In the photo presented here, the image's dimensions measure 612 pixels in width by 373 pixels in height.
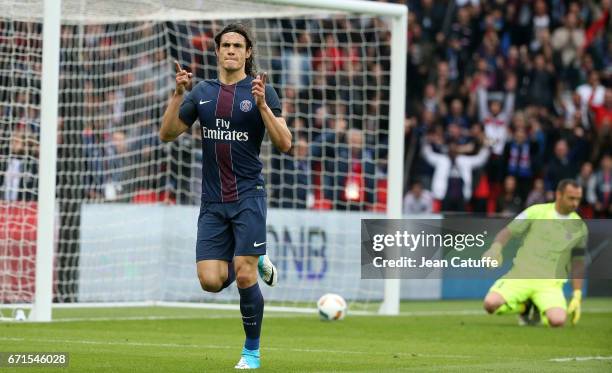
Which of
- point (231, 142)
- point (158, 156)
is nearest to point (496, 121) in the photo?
point (158, 156)

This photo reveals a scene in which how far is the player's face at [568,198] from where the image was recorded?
549 inches

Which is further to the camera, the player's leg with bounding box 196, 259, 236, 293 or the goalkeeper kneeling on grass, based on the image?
the goalkeeper kneeling on grass

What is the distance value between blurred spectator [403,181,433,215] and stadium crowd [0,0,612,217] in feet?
0.10

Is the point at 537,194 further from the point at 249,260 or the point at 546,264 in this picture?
the point at 249,260

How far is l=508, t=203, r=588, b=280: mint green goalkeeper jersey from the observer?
14.3m

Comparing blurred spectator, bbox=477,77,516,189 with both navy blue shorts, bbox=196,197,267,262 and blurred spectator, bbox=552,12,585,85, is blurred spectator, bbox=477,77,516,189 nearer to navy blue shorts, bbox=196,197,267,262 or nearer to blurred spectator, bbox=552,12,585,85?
blurred spectator, bbox=552,12,585,85

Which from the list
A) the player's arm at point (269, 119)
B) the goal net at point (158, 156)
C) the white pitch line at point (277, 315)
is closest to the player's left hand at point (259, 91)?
the player's arm at point (269, 119)

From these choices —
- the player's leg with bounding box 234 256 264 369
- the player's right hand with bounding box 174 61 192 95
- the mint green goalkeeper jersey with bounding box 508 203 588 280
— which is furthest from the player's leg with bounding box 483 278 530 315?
the player's right hand with bounding box 174 61 192 95

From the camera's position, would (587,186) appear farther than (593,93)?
No

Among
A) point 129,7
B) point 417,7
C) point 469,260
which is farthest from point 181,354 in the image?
point 417,7

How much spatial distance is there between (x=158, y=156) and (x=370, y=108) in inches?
134

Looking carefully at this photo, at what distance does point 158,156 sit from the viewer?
1714cm

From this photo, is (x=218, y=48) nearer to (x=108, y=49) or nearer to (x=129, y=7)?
(x=129, y=7)

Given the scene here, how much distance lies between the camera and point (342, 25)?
1998 cm
